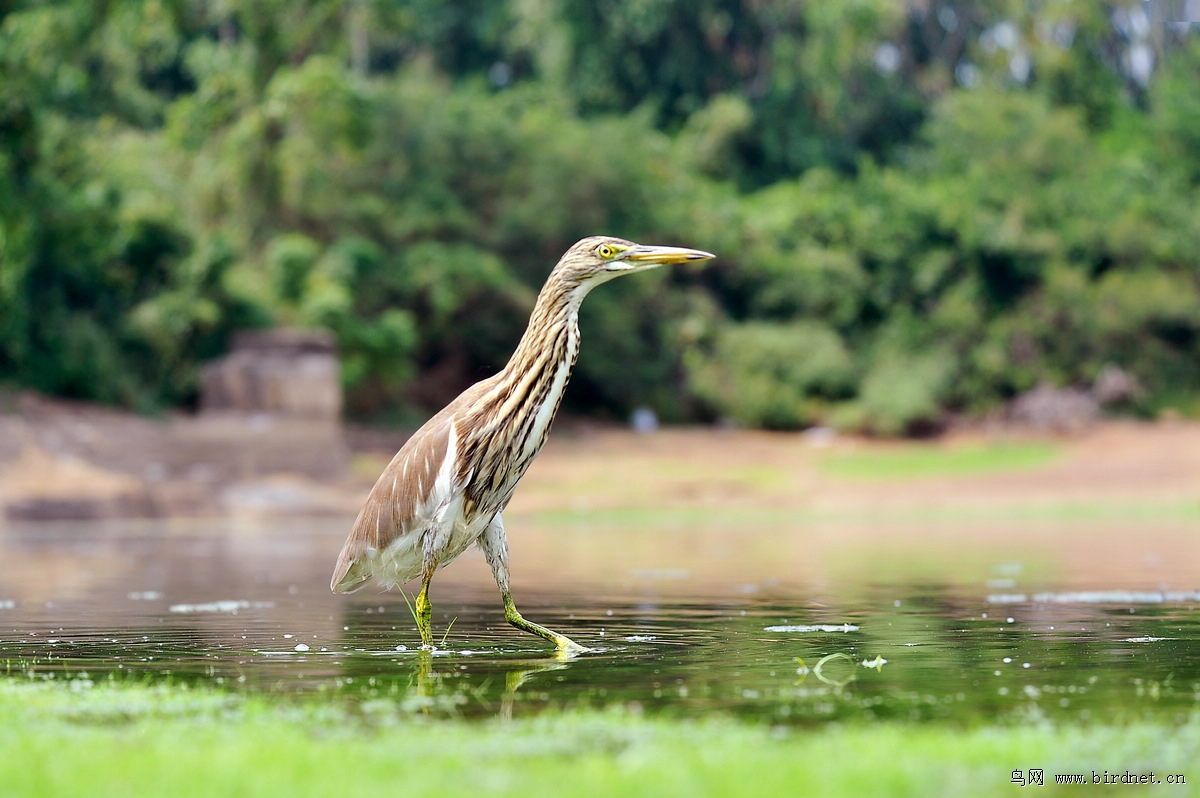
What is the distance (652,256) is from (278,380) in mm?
24027

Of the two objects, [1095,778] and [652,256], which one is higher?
[652,256]

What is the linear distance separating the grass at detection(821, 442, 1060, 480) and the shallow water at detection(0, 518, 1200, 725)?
13605 millimetres

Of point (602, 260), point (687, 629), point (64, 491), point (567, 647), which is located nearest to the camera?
point (602, 260)

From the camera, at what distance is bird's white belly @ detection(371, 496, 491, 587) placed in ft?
25.0

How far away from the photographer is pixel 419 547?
311 inches

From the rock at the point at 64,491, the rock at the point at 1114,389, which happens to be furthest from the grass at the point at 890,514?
the rock at the point at 1114,389

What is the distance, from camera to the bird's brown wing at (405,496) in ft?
25.1

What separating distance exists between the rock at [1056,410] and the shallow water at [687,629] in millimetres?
18760

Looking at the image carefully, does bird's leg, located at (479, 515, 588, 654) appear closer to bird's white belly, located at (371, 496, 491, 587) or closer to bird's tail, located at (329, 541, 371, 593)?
bird's white belly, located at (371, 496, 491, 587)

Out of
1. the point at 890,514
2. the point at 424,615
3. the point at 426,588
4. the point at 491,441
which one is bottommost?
the point at 424,615

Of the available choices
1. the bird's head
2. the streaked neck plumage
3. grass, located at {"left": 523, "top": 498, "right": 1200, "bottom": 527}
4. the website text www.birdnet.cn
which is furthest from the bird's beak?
grass, located at {"left": 523, "top": 498, "right": 1200, "bottom": 527}

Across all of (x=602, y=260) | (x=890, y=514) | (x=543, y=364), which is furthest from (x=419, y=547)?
(x=890, y=514)

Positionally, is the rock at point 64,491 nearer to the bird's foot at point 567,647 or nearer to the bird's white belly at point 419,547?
the bird's white belly at point 419,547

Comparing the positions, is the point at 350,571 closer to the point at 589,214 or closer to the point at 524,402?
the point at 524,402
